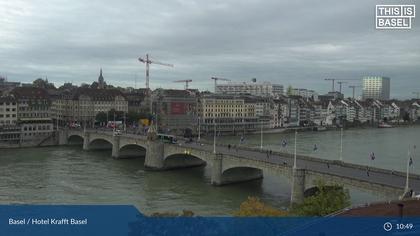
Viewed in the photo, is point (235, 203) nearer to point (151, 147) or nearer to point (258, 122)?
point (151, 147)

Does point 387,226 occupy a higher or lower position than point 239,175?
higher

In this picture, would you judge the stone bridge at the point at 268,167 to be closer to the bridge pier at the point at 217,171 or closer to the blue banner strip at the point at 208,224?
the bridge pier at the point at 217,171

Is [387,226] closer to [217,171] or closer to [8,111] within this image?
[217,171]

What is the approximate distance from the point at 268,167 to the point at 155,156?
1398cm

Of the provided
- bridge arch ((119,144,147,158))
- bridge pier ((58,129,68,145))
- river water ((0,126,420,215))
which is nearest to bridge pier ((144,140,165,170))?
river water ((0,126,420,215))

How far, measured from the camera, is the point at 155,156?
138ft

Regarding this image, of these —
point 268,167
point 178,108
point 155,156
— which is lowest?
point 155,156

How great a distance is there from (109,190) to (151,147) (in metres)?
11.0

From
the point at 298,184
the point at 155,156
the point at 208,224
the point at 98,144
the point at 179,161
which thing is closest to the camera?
the point at 208,224

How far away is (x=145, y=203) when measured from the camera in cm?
2848

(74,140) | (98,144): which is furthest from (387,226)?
(74,140)

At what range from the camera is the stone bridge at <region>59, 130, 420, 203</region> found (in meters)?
24.6

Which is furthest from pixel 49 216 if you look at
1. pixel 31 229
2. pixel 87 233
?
pixel 31 229

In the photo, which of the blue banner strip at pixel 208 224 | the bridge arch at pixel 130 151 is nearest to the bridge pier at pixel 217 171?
the bridge arch at pixel 130 151
